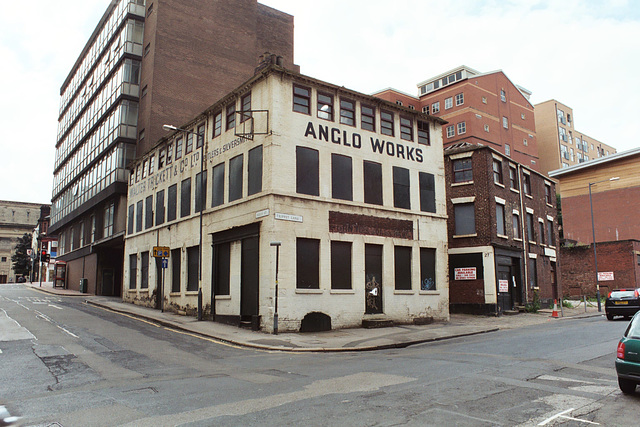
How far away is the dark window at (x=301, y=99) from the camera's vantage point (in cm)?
2127

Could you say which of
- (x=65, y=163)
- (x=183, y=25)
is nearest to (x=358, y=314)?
(x=183, y=25)

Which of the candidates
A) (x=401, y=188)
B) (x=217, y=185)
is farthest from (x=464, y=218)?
(x=217, y=185)

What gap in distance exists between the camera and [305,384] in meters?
9.40

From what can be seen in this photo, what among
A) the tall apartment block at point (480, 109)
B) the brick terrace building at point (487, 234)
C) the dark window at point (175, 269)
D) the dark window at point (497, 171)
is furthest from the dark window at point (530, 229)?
the tall apartment block at point (480, 109)

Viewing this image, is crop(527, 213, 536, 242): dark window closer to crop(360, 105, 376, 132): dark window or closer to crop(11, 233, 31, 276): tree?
crop(360, 105, 376, 132): dark window

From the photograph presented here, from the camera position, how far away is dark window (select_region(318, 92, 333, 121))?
22.0 metres

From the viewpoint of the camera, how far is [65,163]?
54.7m

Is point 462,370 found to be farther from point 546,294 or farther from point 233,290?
point 546,294

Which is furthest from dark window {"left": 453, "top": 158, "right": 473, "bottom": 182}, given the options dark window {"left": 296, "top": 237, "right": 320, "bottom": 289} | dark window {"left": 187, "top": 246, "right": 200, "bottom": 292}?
dark window {"left": 187, "top": 246, "right": 200, "bottom": 292}

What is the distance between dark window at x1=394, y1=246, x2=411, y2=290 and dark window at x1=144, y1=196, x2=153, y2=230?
1674 cm

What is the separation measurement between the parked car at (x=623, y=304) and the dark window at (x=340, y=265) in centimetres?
1501

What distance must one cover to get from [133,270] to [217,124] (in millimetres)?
14447

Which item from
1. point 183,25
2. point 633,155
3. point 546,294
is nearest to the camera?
point 546,294

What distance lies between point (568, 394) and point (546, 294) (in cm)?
2914
